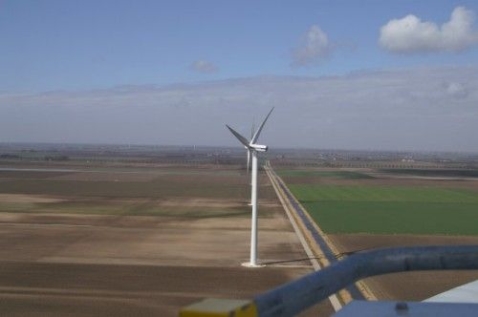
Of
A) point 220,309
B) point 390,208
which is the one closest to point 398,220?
point 390,208

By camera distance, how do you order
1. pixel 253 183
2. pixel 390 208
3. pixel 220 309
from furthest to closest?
pixel 390 208, pixel 253 183, pixel 220 309

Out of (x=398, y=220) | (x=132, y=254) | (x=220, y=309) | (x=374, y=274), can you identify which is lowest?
(x=398, y=220)

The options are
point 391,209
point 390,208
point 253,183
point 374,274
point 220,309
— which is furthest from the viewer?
point 390,208

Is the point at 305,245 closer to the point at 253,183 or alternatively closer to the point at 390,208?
the point at 253,183

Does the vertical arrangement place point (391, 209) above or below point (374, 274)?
below

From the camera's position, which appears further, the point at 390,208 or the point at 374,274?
the point at 390,208

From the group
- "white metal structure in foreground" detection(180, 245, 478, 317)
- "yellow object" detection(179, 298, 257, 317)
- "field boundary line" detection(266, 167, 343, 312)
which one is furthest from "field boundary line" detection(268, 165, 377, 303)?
"yellow object" detection(179, 298, 257, 317)

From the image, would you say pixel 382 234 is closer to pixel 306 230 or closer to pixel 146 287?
pixel 306 230
